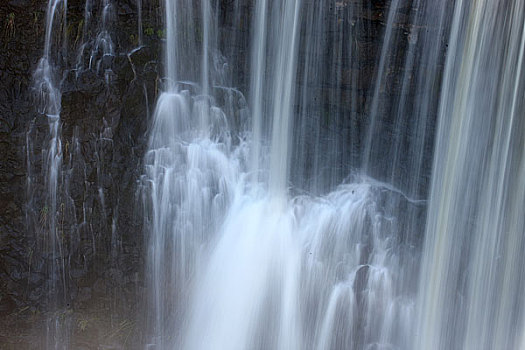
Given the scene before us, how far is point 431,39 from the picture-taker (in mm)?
5074

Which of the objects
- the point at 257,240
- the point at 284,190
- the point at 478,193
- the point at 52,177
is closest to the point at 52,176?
the point at 52,177

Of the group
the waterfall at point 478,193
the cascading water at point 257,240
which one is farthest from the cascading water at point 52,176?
the waterfall at point 478,193

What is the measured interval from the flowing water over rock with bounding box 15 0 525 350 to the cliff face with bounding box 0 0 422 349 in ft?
0.07

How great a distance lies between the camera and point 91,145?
5.36m

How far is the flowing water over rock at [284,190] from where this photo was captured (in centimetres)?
521

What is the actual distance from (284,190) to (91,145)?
6.56ft

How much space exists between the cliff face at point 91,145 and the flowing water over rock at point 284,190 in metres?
0.02

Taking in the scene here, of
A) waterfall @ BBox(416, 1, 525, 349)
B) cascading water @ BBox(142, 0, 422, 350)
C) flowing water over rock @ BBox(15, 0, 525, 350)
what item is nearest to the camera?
waterfall @ BBox(416, 1, 525, 349)

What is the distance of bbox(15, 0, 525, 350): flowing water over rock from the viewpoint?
205 inches

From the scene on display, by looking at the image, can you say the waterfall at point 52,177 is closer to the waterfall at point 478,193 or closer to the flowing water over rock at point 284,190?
the flowing water over rock at point 284,190

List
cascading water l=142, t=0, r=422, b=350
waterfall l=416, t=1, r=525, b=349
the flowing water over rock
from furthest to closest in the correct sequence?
cascading water l=142, t=0, r=422, b=350 < the flowing water over rock < waterfall l=416, t=1, r=525, b=349

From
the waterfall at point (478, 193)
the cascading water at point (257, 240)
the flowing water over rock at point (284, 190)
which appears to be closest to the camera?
the waterfall at point (478, 193)

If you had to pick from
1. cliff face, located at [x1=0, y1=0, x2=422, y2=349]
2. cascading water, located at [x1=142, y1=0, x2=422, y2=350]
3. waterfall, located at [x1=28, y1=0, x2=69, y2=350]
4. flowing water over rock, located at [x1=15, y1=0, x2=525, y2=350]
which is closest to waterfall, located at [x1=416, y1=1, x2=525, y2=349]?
flowing water over rock, located at [x1=15, y1=0, x2=525, y2=350]

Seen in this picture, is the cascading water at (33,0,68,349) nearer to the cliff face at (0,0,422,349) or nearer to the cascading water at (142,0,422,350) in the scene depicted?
the cliff face at (0,0,422,349)
